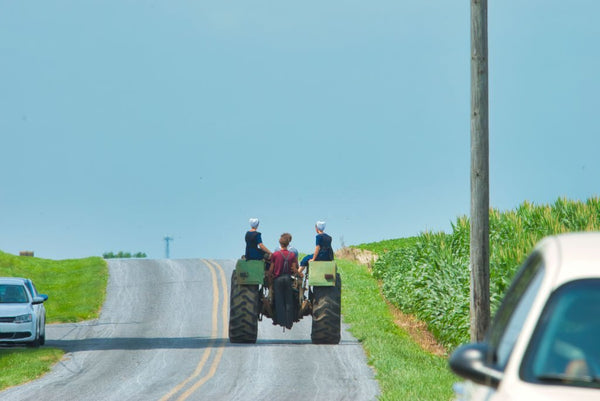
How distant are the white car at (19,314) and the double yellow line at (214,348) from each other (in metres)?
4.40

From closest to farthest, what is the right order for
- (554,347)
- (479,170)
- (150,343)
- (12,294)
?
(554,347), (479,170), (12,294), (150,343)

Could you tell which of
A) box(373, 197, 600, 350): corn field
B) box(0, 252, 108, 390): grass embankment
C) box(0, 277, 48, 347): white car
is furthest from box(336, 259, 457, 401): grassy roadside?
box(0, 277, 48, 347): white car

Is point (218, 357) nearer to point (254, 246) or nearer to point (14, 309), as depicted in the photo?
point (254, 246)

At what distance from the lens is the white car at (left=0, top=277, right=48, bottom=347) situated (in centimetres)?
2372

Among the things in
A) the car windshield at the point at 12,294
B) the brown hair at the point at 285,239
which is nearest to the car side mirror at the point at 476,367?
the brown hair at the point at 285,239

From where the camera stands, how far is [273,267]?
69.0 feet

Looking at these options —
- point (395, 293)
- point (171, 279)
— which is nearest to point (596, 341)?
point (395, 293)

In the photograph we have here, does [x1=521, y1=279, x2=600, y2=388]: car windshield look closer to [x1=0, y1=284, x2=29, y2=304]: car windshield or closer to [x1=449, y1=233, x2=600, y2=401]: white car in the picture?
[x1=449, y1=233, x2=600, y2=401]: white car

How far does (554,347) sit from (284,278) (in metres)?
16.8

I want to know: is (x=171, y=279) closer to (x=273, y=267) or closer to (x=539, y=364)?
(x=273, y=267)

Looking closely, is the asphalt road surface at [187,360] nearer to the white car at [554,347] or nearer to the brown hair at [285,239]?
the brown hair at [285,239]

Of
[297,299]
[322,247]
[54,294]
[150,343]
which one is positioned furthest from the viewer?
[54,294]

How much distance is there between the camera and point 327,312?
70.7 feet

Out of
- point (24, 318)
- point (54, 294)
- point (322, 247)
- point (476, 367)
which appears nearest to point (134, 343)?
point (24, 318)
